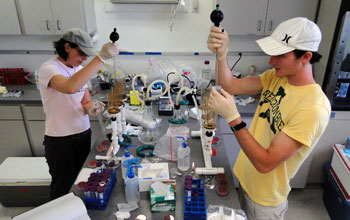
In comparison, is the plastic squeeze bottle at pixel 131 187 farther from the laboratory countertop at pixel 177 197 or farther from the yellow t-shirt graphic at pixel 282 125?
the yellow t-shirt graphic at pixel 282 125

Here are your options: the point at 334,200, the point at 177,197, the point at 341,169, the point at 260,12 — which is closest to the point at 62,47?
the point at 177,197

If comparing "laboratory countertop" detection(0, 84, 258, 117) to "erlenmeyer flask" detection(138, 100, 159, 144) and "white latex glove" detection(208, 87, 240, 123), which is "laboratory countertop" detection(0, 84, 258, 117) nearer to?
"erlenmeyer flask" detection(138, 100, 159, 144)

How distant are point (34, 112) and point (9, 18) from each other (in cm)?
94

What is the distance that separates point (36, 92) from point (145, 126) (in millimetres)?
1492

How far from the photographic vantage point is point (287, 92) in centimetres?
131

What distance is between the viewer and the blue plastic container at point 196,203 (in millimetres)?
1262

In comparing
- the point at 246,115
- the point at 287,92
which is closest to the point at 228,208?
the point at 287,92

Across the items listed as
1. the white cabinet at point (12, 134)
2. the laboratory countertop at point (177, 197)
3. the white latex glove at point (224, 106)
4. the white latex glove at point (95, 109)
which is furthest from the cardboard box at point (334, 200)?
the white cabinet at point (12, 134)

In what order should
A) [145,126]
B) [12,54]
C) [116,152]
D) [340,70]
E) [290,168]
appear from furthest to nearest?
[12,54], [340,70], [145,126], [116,152], [290,168]

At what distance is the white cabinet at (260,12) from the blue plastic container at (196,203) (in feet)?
5.92

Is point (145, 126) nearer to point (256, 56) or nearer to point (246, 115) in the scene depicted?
point (246, 115)

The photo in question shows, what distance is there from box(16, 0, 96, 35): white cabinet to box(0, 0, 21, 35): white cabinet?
0.17ft

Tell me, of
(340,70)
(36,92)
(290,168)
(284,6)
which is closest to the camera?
(290,168)

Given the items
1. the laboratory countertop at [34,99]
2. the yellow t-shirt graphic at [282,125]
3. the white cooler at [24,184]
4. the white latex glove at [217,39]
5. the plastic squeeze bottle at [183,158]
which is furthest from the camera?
the laboratory countertop at [34,99]
